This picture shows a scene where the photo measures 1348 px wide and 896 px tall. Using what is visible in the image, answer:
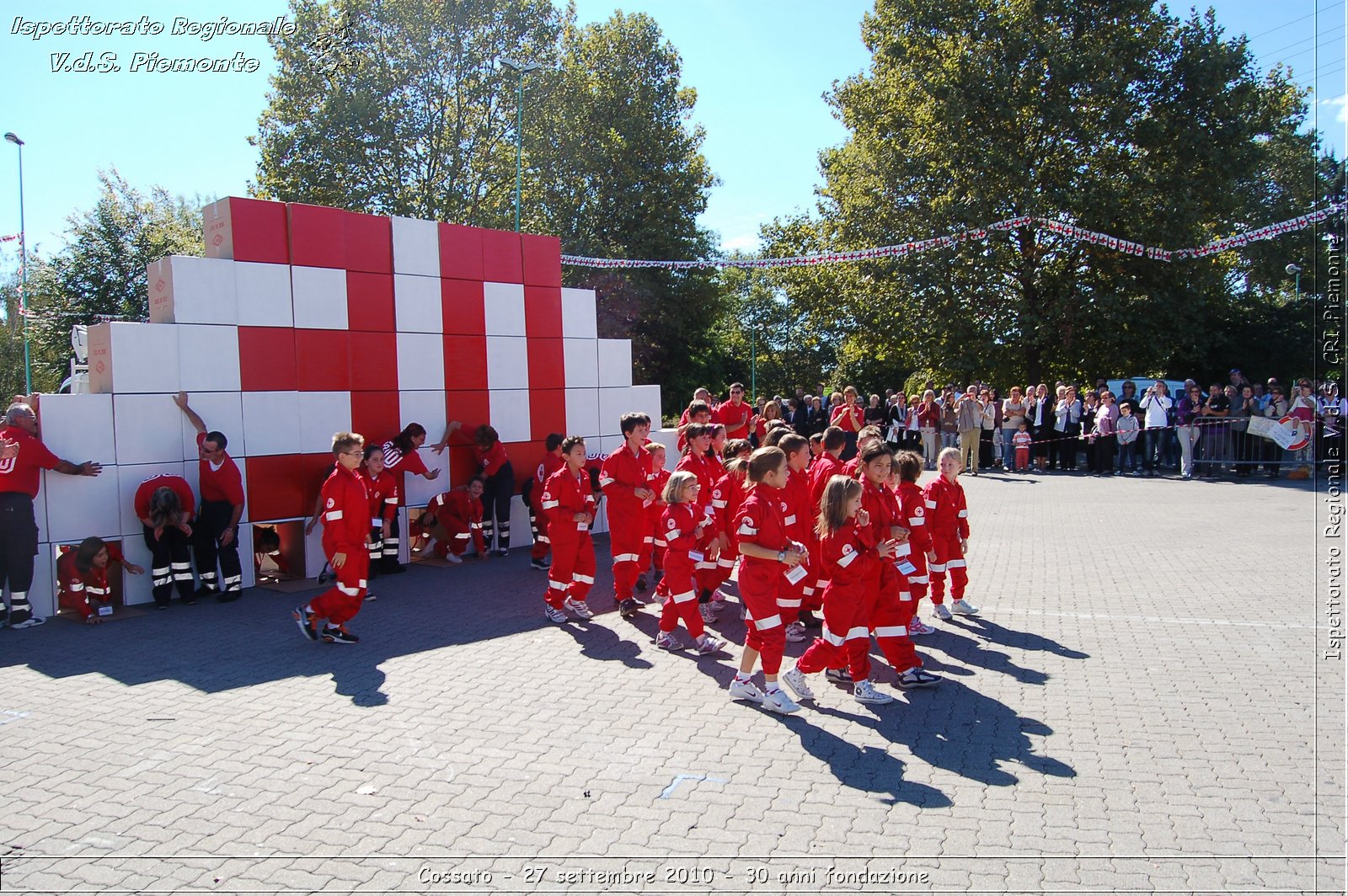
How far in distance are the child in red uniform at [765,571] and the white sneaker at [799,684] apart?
0.13 m

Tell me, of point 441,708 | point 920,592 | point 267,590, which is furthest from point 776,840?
point 267,590

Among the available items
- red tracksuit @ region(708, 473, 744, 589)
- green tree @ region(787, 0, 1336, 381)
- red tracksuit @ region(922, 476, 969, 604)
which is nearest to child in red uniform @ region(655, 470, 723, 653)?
red tracksuit @ region(708, 473, 744, 589)

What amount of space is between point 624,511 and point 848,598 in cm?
295

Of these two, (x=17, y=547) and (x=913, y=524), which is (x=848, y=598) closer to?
(x=913, y=524)

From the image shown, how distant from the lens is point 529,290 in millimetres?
11883

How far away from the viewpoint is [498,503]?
11.1 meters

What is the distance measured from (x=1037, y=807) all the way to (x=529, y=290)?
9.41 m

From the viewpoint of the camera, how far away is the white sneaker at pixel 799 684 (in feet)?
18.9

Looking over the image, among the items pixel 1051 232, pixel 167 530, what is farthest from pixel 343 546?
pixel 1051 232

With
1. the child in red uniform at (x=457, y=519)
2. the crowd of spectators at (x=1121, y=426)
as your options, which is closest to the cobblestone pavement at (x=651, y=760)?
the child in red uniform at (x=457, y=519)

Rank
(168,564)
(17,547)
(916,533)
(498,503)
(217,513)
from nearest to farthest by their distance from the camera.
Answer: (916,533) < (17,547) < (168,564) < (217,513) < (498,503)

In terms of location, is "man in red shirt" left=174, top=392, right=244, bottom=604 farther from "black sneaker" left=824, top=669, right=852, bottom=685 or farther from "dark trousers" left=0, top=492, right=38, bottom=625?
"black sneaker" left=824, top=669, right=852, bottom=685

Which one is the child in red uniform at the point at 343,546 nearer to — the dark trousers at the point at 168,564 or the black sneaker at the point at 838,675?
the dark trousers at the point at 168,564

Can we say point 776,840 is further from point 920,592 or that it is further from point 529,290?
point 529,290
